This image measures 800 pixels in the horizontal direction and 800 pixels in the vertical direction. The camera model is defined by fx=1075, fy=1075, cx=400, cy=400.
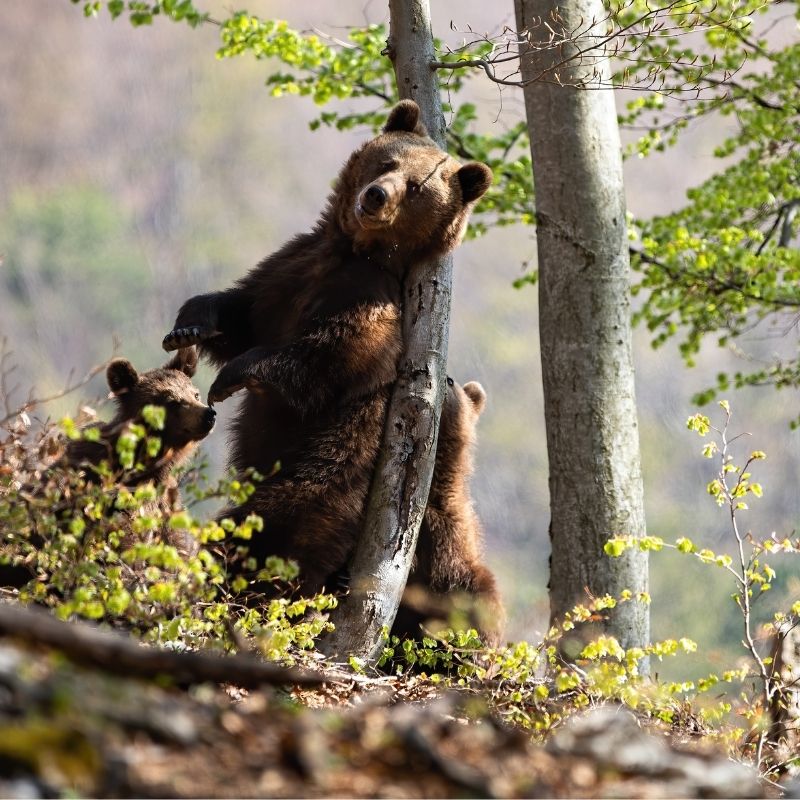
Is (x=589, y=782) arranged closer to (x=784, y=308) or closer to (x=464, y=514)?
(x=464, y=514)

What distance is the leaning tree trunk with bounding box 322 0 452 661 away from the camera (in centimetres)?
522

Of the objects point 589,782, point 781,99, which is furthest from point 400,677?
point 781,99

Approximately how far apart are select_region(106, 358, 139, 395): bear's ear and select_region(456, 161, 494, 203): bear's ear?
6.87 ft

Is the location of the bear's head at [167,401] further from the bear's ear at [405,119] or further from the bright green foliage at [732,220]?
the bright green foliage at [732,220]

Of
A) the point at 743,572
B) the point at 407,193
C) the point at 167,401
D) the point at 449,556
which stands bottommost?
the point at 743,572

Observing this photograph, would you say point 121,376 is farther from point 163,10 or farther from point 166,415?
point 163,10

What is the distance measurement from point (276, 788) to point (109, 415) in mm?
4547

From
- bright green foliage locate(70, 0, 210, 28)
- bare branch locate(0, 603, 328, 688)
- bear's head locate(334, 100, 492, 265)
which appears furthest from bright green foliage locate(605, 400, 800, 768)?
bright green foliage locate(70, 0, 210, 28)

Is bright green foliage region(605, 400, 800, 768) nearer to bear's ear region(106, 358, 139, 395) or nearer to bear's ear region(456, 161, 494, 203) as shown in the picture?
bear's ear region(456, 161, 494, 203)

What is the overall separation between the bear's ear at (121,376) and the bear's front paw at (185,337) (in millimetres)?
233

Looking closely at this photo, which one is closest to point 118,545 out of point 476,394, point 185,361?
point 185,361

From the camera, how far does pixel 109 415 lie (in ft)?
20.2

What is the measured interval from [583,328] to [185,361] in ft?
7.44

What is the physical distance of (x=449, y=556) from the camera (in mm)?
6316
